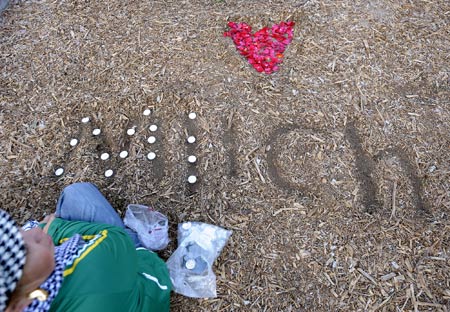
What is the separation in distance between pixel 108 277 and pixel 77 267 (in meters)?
0.15

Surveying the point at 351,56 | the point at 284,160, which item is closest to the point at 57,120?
the point at 284,160

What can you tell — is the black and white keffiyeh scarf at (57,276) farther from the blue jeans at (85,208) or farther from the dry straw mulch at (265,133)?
the dry straw mulch at (265,133)

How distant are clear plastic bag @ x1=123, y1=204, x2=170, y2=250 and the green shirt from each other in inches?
9.2

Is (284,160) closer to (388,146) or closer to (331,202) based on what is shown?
(331,202)

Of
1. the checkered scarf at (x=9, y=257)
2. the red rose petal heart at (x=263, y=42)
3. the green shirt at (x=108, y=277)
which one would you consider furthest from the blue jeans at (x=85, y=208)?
the red rose petal heart at (x=263, y=42)

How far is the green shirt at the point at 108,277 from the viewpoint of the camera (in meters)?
1.52

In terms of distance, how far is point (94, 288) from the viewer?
157 centimetres

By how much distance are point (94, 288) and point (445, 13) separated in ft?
13.1

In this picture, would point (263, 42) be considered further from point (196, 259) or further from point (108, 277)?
point (108, 277)

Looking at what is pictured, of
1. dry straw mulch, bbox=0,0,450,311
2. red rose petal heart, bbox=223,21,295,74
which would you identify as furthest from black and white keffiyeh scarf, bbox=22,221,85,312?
red rose petal heart, bbox=223,21,295,74

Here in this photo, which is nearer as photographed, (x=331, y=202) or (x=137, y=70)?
(x=331, y=202)

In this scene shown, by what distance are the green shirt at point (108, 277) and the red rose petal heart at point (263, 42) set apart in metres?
2.01

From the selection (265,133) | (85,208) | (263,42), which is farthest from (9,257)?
(263,42)

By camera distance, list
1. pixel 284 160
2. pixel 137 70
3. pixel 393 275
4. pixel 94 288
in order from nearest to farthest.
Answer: pixel 94 288
pixel 393 275
pixel 284 160
pixel 137 70
